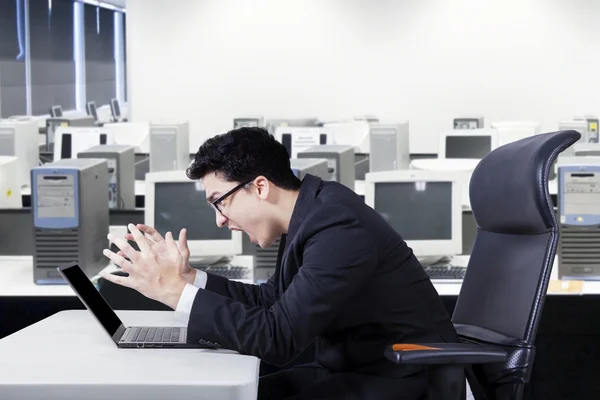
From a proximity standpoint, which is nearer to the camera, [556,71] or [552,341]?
[552,341]

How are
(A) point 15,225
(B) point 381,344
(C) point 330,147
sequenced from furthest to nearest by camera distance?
(C) point 330,147, (A) point 15,225, (B) point 381,344

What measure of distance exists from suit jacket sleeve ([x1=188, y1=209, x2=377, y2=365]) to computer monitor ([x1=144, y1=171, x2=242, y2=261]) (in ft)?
6.49

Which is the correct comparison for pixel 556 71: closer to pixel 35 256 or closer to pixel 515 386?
pixel 35 256

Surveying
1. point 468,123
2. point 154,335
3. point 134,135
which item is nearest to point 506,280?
point 154,335

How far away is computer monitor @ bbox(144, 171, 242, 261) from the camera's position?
160 inches

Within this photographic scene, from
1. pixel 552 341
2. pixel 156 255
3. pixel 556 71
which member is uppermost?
pixel 556 71

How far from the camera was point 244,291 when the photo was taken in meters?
2.51

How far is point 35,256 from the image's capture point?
379 cm

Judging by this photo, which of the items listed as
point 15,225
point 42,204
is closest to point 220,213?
point 42,204

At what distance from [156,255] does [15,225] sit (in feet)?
8.02

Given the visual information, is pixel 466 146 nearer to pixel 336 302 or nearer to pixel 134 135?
pixel 134 135

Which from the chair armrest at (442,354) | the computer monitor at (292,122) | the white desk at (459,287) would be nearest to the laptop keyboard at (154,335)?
the chair armrest at (442,354)

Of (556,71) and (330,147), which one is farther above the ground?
(556,71)

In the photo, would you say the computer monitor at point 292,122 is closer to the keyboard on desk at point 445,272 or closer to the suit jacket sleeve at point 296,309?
the keyboard on desk at point 445,272
